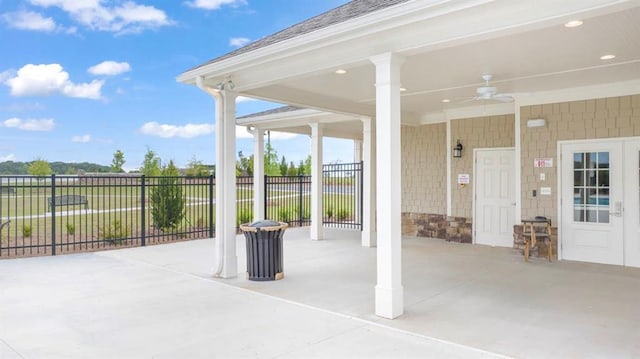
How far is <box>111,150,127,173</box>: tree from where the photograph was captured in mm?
21047

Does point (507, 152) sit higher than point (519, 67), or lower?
lower

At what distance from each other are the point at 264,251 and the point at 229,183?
1.18 m

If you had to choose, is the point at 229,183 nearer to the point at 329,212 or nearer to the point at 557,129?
the point at 557,129

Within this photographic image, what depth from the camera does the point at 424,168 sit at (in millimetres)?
10625

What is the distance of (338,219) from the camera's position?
14023 mm

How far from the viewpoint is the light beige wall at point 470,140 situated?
913 centimetres

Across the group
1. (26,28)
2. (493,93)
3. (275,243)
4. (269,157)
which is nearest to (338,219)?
(275,243)

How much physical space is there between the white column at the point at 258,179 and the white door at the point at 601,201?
22.8 feet

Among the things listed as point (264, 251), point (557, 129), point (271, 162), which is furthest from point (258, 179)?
point (271, 162)

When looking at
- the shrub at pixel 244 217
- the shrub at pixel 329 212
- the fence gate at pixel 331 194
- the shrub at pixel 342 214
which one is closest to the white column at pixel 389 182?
the fence gate at pixel 331 194

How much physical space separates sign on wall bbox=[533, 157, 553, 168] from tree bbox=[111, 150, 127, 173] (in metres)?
18.9

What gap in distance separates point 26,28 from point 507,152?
21747 mm

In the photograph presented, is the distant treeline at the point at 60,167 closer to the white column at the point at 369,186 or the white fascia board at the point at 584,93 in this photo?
the white column at the point at 369,186

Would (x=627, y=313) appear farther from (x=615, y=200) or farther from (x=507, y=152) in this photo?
(x=507, y=152)
